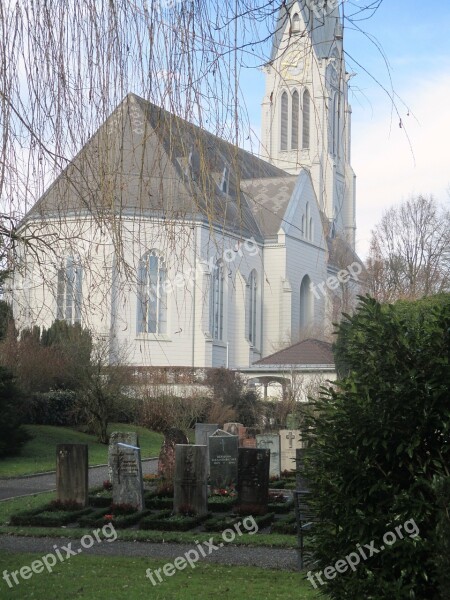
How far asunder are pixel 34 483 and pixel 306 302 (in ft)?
141

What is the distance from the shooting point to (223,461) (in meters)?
19.1

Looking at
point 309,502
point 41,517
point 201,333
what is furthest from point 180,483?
point 201,333

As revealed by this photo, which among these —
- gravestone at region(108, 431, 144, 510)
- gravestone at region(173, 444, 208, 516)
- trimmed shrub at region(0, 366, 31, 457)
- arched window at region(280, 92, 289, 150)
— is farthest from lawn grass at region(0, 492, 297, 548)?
arched window at region(280, 92, 289, 150)

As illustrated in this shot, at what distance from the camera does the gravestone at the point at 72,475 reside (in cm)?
1616

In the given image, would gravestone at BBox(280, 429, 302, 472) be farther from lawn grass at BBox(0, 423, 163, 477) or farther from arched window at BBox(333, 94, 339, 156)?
arched window at BBox(333, 94, 339, 156)

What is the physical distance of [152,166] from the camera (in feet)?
14.3

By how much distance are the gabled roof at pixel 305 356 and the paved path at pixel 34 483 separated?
21.0 metres

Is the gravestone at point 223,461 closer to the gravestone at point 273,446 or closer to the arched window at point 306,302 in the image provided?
the gravestone at point 273,446

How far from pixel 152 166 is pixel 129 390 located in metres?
33.2

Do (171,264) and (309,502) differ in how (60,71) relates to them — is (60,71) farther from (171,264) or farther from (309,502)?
(309,502)

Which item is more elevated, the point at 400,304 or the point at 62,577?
the point at 400,304

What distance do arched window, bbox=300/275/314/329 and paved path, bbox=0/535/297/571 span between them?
4930cm

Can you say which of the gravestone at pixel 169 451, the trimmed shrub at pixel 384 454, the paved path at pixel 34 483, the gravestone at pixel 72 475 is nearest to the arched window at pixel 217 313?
the paved path at pixel 34 483

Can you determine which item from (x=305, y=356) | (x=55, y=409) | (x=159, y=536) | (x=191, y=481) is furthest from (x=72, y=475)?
(x=305, y=356)
